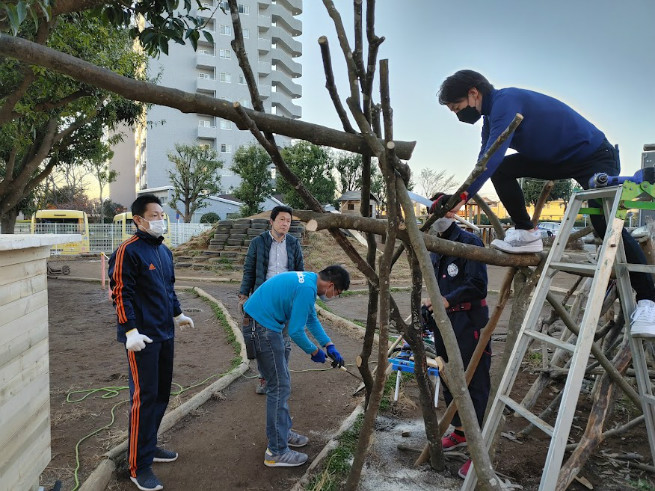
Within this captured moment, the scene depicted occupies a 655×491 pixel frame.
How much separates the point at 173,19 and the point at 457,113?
1777mm

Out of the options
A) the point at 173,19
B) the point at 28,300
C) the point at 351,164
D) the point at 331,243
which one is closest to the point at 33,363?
the point at 28,300

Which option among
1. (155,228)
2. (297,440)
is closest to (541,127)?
(155,228)

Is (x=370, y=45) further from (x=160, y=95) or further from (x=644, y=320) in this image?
(x=644, y=320)

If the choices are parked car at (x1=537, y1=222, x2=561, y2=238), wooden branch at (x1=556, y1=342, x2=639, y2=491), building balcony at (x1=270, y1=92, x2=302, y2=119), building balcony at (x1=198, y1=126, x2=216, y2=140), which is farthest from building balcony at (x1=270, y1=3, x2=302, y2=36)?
wooden branch at (x1=556, y1=342, x2=639, y2=491)

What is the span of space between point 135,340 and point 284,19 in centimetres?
5599

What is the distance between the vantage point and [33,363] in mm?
2762

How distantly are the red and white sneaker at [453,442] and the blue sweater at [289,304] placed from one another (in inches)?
50.8

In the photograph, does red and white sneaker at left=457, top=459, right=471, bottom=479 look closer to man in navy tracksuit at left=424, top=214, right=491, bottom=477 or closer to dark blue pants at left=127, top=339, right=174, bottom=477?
man in navy tracksuit at left=424, top=214, right=491, bottom=477

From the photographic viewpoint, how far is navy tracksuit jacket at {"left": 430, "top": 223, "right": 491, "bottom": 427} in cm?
359

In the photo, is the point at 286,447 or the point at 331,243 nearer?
the point at 286,447

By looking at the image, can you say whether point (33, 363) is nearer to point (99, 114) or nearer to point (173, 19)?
point (173, 19)

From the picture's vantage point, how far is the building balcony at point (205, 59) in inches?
1794

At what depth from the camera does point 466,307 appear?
3.65 metres

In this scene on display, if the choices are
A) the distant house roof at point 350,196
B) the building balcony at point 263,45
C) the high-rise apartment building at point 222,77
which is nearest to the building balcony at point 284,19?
the high-rise apartment building at point 222,77
